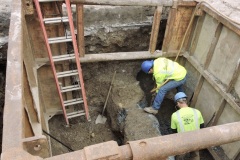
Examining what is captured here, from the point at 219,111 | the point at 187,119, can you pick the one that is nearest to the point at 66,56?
the point at 187,119

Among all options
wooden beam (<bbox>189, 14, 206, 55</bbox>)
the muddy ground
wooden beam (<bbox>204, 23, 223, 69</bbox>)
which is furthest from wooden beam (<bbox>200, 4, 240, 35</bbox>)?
the muddy ground

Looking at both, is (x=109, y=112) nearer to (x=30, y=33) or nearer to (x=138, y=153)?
(x=30, y=33)

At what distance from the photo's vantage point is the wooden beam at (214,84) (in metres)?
4.79

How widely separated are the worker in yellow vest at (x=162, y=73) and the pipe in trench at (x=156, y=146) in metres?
3.96

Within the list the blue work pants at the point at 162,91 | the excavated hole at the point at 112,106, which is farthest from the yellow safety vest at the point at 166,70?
the excavated hole at the point at 112,106

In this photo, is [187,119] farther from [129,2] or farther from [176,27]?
[129,2]

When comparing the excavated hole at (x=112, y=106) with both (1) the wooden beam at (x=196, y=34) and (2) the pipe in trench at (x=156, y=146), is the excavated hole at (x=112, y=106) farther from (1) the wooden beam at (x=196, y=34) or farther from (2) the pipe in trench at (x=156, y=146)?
(2) the pipe in trench at (x=156, y=146)

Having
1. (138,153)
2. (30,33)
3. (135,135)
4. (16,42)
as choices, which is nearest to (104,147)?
(138,153)

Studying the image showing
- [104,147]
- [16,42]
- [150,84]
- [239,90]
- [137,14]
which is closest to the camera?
[104,147]

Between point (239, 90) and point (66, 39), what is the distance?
3439mm

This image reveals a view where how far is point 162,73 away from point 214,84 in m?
1.13

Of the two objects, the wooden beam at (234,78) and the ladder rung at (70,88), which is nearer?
the wooden beam at (234,78)

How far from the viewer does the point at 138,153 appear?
1516 millimetres

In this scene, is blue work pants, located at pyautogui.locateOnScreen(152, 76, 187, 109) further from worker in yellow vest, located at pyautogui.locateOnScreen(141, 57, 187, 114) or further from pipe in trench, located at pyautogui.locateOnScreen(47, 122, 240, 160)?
pipe in trench, located at pyautogui.locateOnScreen(47, 122, 240, 160)
